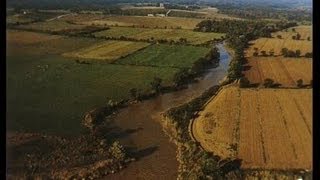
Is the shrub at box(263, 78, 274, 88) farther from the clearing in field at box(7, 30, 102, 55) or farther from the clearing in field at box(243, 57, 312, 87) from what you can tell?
the clearing in field at box(7, 30, 102, 55)

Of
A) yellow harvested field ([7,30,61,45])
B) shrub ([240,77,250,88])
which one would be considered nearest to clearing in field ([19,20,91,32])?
yellow harvested field ([7,30,61,45])

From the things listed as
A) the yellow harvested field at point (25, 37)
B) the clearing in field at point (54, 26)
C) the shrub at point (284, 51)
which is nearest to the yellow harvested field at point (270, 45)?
the shrub at point (284, 51)

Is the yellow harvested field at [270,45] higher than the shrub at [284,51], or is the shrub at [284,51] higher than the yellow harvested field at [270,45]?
the yellow harvested field at [270,45]

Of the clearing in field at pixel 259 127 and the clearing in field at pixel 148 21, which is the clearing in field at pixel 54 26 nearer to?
the clearing in field at pixel 148 21

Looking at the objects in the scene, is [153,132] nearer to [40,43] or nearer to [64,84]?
[64,84]

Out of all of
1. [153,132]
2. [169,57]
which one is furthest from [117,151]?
[169,57]
